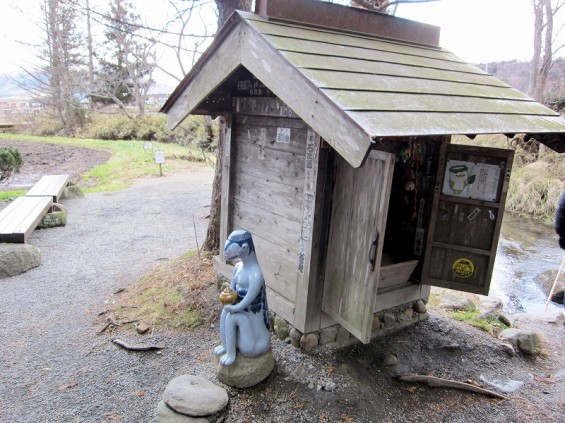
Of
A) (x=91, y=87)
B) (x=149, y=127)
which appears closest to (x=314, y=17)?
(x=149, y=127)

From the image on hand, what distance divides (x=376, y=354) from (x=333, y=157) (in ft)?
6.57

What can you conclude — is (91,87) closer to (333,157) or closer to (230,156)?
(230,156)

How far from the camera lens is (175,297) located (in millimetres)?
5027

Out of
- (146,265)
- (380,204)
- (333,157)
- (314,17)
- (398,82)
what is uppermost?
(314,17)

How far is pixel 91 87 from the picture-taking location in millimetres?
22984

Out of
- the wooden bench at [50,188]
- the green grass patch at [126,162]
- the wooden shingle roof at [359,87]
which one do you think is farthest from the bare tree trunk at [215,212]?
the green grass patch at [126,162]

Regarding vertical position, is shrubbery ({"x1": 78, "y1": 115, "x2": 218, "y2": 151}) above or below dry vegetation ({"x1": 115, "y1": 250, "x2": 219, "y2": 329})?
above

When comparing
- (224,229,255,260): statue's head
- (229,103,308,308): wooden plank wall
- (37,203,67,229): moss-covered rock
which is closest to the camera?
(224,229,255,260): statue's head

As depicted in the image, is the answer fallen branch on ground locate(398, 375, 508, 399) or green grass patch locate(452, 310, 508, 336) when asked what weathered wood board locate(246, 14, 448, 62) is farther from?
green grass patch locate(452, 310, 508, 336)

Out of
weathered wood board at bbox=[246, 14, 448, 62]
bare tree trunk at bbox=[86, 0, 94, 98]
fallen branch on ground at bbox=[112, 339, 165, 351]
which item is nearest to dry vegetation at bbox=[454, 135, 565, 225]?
weathered wood board at bbox=[246, 14, 448, 62]

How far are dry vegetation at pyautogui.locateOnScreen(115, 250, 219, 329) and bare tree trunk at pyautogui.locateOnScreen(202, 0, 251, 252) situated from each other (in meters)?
0.27

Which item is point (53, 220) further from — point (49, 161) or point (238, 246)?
point (49, 161)

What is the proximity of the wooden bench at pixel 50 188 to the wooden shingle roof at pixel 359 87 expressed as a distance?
6489mm

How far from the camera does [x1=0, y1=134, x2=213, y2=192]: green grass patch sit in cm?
1354
